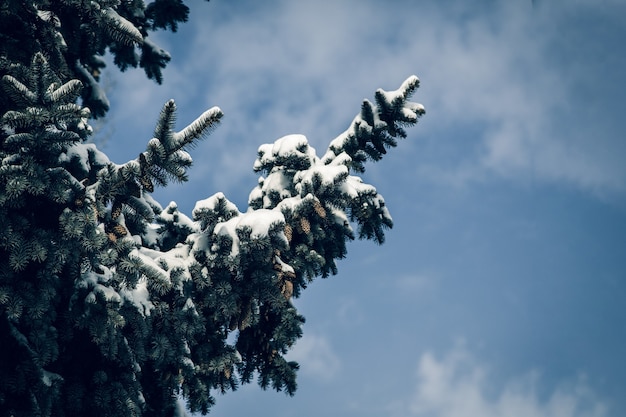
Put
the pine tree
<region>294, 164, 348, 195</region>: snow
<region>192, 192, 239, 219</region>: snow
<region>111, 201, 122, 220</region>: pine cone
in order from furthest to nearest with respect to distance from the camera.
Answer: <region>192, 192, 239, 219</region>: snow → <region>294, 164, 348, 195</region>: snow → <region>111, 201, 122, 220</region>: pine cone → the pine tree

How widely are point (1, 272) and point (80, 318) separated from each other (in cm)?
56

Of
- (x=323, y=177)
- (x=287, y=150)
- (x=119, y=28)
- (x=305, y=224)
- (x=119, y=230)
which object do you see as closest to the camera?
(x=119, y=230)

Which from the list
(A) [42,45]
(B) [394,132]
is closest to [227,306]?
(B) [394,132]

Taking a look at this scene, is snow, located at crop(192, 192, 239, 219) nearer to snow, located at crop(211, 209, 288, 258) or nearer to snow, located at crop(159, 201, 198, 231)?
snow, located at crop(211, 209, 288, 258)

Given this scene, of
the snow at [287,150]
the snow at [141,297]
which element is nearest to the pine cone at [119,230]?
the snow at [141,297]

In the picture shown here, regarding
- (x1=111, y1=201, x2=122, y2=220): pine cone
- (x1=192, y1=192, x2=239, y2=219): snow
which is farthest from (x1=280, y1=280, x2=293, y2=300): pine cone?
(x1=111, y1=201, x2=122, y2=220): pine cone

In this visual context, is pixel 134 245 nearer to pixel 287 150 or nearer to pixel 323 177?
pixel 323 177

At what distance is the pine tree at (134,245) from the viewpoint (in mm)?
3670

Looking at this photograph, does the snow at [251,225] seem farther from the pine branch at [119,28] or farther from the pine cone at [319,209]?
the pine branch at [119,28]

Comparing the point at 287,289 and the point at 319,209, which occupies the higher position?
the point at 319,209

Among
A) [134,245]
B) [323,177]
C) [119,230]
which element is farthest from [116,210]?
[323,177]

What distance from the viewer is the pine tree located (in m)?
3.67

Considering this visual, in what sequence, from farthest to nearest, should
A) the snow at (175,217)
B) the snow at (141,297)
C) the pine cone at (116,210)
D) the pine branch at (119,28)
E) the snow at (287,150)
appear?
the snow at (175,217) → the snow at (287,150) → the pine branch at (119,28) → the pine cone at (116,210) → the snow at (141,297)

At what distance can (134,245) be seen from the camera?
4.04 m
